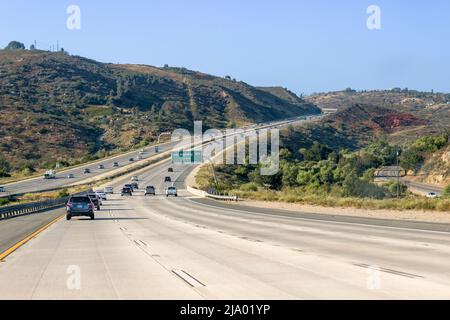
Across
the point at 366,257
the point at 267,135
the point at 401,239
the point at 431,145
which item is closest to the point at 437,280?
the point at 366,257

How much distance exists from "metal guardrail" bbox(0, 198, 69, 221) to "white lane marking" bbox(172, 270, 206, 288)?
101ft

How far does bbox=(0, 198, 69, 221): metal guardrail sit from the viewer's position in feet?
145

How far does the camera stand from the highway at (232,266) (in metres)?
11.6

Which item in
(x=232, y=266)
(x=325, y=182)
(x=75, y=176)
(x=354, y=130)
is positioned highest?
(x=354, y=130)

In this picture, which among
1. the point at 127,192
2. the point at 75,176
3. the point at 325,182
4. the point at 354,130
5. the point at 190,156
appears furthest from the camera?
the point at 354,130

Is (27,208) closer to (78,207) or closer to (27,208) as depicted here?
(27,208)

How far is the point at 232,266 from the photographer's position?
15414 mm

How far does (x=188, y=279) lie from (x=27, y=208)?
40.8 m

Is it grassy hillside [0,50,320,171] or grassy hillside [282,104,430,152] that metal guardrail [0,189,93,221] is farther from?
grassy hillside [282,104,430,152]

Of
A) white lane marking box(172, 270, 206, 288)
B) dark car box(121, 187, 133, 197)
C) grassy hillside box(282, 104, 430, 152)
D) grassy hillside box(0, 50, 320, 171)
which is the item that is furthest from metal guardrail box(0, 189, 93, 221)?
grassy hillside box(282, 104, 430, 152)

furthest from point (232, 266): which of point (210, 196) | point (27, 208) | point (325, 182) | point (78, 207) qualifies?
point (325, 182)

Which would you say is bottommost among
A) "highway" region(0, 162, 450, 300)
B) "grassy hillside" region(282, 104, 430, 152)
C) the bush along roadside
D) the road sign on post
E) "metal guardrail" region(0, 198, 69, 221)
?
"metal guardrail" region(0, 198, 69, 221)

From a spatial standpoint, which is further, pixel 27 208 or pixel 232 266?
pixel 27 208

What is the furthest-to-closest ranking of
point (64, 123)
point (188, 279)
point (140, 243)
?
1. point (64, 123)
2. point (140, 243)
3. point (188, 279)
